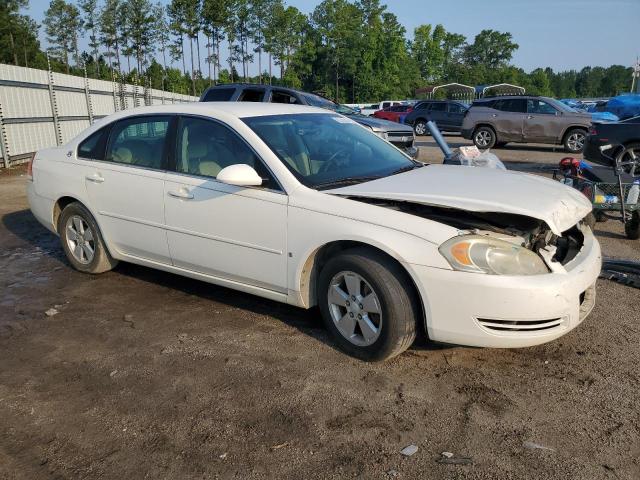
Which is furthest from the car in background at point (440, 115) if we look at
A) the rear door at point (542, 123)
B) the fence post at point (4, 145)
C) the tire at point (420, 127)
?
the fence post at point (4, 145)

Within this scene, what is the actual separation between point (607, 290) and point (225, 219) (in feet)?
10.8

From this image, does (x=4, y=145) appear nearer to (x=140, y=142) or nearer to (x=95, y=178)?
(x=95, y=178)

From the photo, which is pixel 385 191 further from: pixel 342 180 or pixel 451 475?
pixel 451 475

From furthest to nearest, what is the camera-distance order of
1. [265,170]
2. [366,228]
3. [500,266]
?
[265,170], [366,228], [500,266]

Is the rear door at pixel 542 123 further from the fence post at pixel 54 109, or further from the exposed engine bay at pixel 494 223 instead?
the exposed engine bay at pixel 494 223

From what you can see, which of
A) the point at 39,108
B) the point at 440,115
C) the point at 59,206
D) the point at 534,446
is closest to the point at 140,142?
the point at 59,206

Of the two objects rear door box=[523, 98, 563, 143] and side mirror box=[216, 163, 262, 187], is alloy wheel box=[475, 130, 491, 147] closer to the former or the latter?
rear door box=[523, 98, 563, 143]

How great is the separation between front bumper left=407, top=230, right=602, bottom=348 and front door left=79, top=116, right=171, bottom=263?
2279 millimetres

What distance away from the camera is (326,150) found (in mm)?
4172

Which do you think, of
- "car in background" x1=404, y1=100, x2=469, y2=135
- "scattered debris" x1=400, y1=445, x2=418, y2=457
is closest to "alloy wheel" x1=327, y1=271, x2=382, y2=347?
"scattered debris" x1=400, y1=445, x2=418, y2=457

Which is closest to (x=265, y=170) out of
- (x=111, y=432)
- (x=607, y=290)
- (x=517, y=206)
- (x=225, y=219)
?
(x=225, y=219)

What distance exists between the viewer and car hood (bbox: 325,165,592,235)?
324cm

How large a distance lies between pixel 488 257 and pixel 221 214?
188 cm

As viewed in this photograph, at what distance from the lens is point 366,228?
329 cm
